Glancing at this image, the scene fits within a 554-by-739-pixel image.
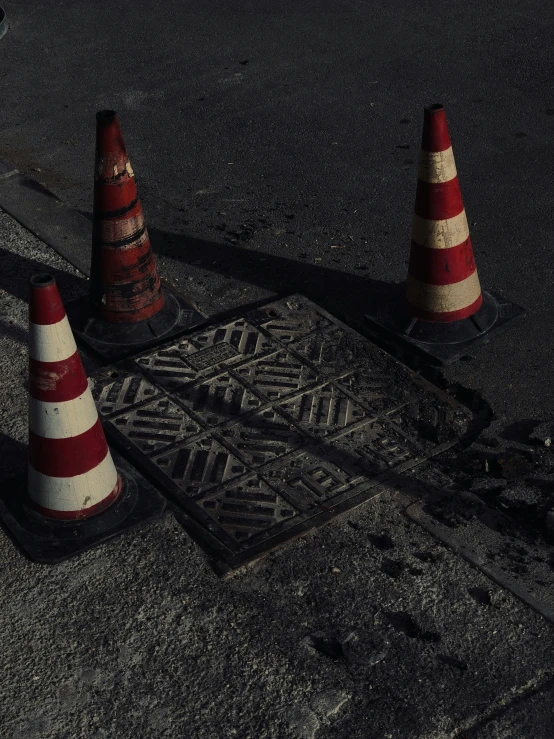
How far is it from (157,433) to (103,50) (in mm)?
5200

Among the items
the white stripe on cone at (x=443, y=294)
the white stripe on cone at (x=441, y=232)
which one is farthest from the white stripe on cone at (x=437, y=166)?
the white stripe on cone at (x=443, y=294)

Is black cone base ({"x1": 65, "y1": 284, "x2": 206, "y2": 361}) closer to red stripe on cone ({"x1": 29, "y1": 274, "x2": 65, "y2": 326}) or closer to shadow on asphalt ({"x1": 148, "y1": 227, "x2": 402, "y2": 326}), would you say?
shadow on asphalt ({"x1": 148, "y1": 227, "x2": 402, "y2": 326})

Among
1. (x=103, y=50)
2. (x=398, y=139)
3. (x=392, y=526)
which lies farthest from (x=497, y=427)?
(x=103, y=50)

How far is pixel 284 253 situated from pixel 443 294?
4.18 ft

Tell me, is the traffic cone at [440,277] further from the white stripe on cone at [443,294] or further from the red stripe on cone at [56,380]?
the red stripe on cone at [56,380]

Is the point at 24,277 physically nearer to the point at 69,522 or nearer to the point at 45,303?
the point at 69,522

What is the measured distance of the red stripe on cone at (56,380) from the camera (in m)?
3.90

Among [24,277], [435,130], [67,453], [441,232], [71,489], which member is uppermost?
[435,130]

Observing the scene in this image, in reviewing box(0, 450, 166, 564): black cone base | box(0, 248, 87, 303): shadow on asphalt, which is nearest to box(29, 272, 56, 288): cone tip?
box(0, 450, 166, 564): black cone base

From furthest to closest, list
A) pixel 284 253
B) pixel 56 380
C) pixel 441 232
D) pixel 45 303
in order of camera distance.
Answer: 1. pixel 284 253
2. pixel 441 232
3. pixel 56 380
4. pixel 45 303

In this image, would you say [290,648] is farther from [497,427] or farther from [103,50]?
[103,50]

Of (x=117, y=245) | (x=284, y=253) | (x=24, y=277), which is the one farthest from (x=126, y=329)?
(x=284, y=253)

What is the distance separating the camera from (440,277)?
5.20 meters

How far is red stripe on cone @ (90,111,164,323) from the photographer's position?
5.08 meters
